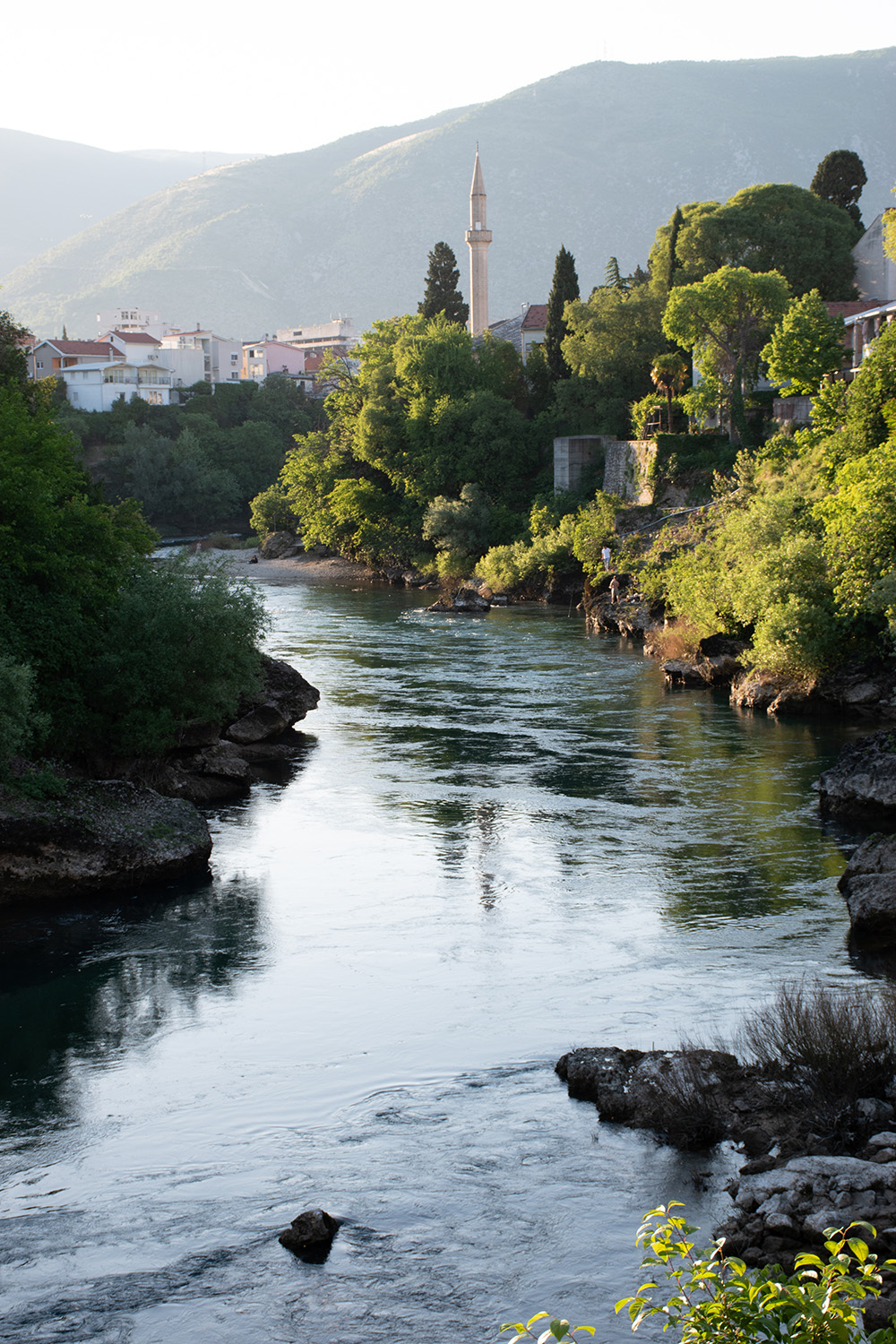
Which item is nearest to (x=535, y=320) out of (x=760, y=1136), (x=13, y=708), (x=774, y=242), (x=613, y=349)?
(x=613, y=349)

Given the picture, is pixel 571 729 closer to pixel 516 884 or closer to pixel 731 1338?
pixel 516 884

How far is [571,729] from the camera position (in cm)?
2697

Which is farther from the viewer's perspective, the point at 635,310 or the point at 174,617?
the point at 635,310

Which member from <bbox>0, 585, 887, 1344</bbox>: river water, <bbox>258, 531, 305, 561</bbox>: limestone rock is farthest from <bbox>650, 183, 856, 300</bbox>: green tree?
<bbox>0, 585, 887, 1344</bbox>: river water

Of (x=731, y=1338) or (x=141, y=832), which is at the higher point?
(x=731, y=1338)

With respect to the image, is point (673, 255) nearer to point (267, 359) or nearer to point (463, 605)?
point (463, 605)

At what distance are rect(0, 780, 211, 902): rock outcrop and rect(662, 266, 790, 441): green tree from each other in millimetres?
35490

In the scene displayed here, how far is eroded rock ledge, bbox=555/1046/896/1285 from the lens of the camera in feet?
25.3

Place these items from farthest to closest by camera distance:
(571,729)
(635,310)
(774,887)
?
1. (635,310)
2. (571,729)
3. (774,887)

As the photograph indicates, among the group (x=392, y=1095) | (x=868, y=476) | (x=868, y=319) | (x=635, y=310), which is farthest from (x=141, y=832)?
(x=635, y=310)

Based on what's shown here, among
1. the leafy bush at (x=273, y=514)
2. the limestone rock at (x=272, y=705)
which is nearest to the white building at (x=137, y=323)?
the leafy bush at (x=273, y=514)

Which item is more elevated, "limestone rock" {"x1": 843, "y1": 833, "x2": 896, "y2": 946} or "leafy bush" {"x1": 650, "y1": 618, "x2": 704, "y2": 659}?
"leafy bush" {"x1": 650, "y1": 618, "x2": 704, "y2": 659}

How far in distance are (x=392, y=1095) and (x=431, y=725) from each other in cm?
1679

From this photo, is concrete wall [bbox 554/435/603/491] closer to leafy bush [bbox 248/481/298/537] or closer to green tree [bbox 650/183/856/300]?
green tree [bbox 650/183/856/300]
